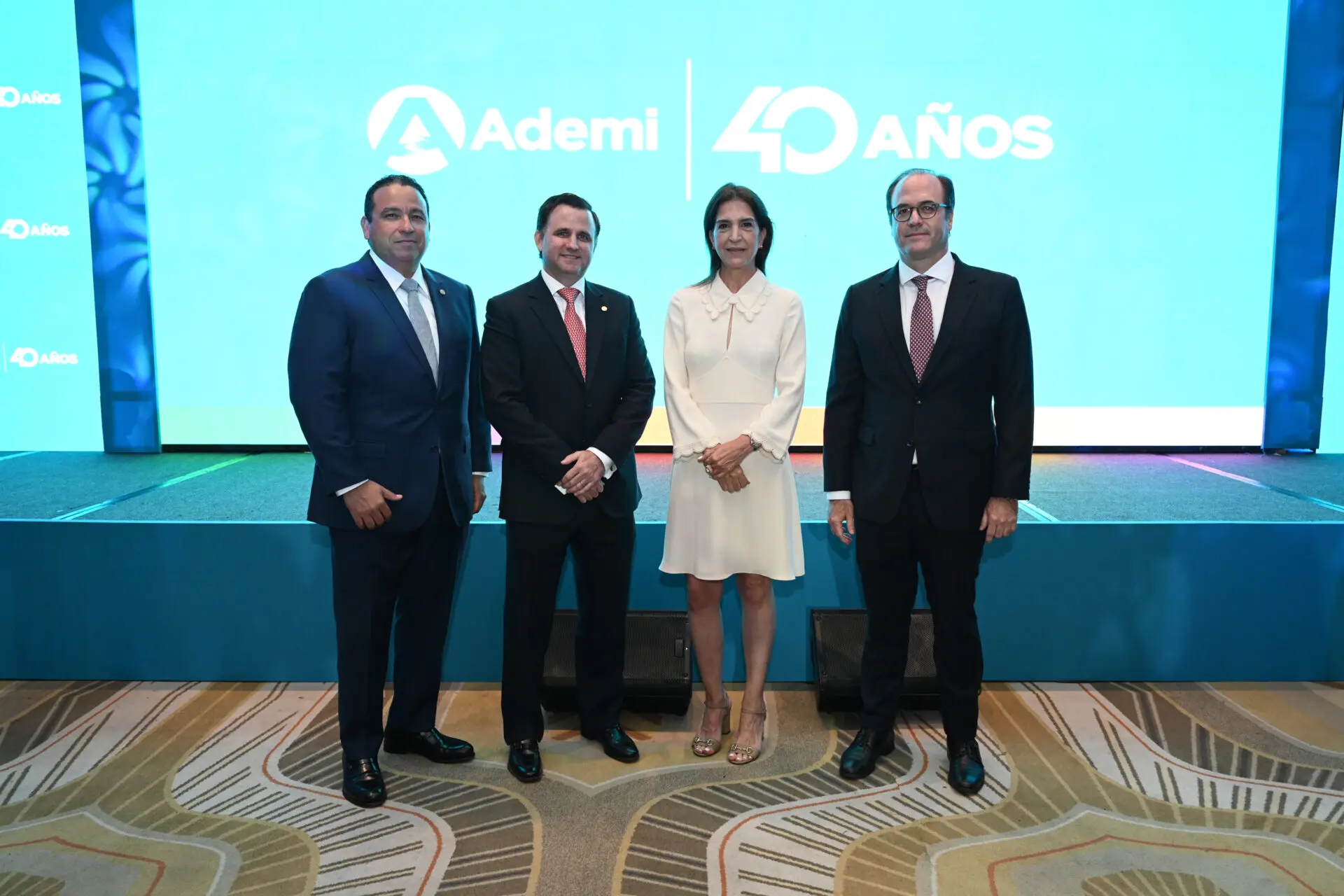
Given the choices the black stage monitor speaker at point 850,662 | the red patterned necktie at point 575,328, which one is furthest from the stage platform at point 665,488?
the red patterned necktie at point 575,328

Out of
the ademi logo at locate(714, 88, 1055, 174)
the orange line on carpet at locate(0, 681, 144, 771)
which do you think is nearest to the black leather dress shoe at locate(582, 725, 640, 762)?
the orange line on carpet at locate(0, 681, 144, 771)

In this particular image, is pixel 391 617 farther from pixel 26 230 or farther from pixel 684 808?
pixel 26 230

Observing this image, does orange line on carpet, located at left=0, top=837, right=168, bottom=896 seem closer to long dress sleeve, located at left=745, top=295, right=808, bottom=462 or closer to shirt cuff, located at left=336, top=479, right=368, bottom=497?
shirt cuff, located at left=336, top=479, right=368, bottom=497

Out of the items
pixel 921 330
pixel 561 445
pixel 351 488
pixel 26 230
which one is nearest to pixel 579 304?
pixel 561 445

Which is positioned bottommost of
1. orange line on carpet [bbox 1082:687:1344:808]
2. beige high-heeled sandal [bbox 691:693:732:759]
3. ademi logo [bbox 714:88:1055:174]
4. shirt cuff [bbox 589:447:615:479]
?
orange line on carpet [bbox 1082:687:1344:808]

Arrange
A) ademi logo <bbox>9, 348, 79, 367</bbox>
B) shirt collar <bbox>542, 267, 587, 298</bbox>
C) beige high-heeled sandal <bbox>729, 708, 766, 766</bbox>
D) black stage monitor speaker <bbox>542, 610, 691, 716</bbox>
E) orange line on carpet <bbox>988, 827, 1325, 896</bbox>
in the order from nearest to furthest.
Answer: orange line on carpet <bbox>988, 827, 1325, 896</bbox>
shirt collar <bbox>542, 267, 587, 298</bbox>
beige high-heeled sandal <bbox>729, 708, 766, 766</bbox>
black stage monitor speaker <bbox>542, 610, 691, 716</bbox>
ademi logo <bbox>9, 348, 79, 367</bbox>

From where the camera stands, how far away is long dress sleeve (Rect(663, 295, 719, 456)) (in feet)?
8.02

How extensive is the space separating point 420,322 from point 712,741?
56.7 inches

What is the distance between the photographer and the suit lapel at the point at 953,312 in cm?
228

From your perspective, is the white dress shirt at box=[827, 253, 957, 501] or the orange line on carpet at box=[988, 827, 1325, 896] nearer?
the orange line on carpet at box=[988, 827, 1325, 896]

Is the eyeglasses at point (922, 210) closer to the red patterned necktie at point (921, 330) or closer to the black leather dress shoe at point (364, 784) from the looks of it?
the red patterned necktie at point (921, 330)

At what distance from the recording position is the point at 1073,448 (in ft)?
16.4

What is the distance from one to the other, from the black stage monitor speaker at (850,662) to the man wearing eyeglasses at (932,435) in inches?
13.3

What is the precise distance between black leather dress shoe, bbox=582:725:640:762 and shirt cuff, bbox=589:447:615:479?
770 millimetres
